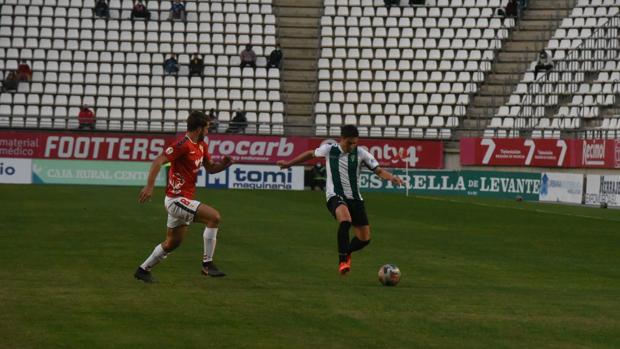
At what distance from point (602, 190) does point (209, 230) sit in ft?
95.8

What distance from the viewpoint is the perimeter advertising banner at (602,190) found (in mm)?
42781

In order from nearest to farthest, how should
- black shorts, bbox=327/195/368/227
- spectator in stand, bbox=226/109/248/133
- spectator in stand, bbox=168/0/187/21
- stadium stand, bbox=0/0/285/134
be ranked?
A: black shorts, bbox=327/195/368/227, spectator in stand, bbox=226/109/248/133, stadium stand, bbox=0/0/285/134, spectator in stand, bbox=168/0/187/21

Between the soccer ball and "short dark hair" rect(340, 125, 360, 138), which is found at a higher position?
"short dark hair" rect(340, 125, 360, 138)

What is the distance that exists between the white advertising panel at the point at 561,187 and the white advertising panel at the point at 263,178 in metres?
10.3

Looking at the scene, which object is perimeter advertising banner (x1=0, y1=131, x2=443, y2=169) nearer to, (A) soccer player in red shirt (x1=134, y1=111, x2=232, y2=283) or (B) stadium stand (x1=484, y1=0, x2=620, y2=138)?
(B) stadium stand (x1=484, y1=0, x2=620, y2=138)

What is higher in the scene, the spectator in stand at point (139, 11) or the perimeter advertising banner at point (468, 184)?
the spectator in stand at point (139, 11)

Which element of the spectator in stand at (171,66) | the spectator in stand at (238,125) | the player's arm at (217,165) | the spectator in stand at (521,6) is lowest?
the player's arm at (217,165)

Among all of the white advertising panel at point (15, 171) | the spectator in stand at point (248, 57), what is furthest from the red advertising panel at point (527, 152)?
the white advertising panel at point (15, 171)

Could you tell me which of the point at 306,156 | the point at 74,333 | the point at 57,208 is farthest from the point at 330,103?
the point at 74,333

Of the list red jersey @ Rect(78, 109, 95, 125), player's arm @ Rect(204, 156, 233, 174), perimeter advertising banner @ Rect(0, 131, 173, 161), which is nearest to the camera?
player's arm @ Rect(204, 156, 233, 174)

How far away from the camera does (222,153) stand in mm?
55500

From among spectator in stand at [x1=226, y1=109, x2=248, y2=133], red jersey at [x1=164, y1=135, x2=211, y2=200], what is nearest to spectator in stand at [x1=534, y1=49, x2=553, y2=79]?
spectator in stand at [x1=226, y1=109, x2=248, y2=133]

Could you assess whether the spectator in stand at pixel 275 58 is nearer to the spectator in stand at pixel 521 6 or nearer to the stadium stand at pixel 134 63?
the stadium stand at pixel 134 63

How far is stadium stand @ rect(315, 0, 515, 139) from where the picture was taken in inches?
2283
